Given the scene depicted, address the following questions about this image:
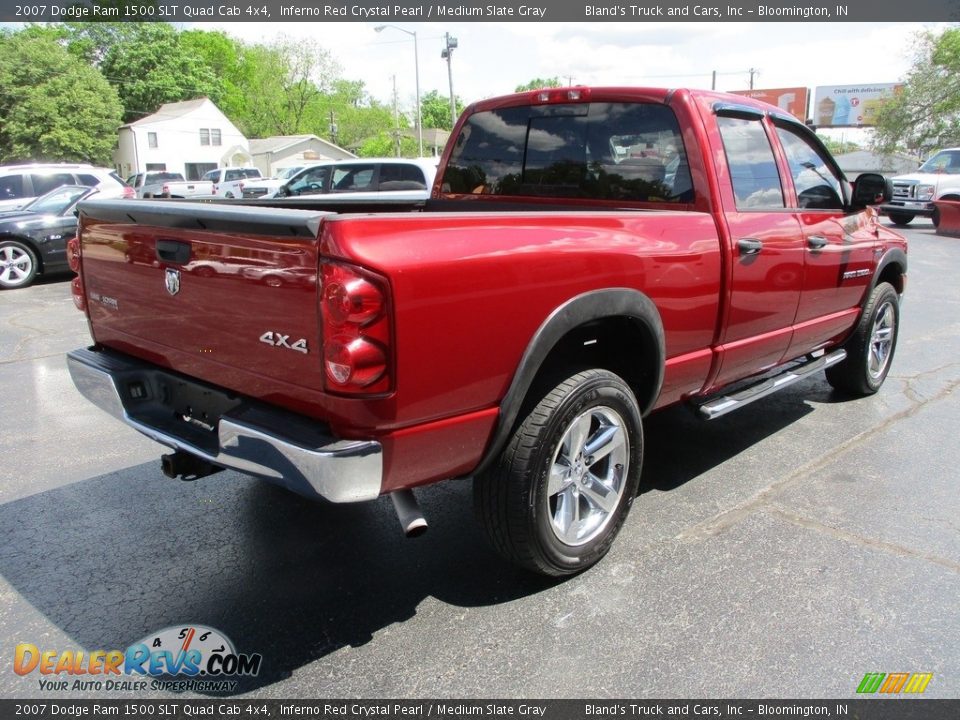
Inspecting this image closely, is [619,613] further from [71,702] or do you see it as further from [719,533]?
[71,702]

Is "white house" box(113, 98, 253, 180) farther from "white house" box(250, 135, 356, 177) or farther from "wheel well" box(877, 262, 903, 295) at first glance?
"wheel well" box(877, 262, 903, 295)

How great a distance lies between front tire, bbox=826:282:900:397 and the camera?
514 cm

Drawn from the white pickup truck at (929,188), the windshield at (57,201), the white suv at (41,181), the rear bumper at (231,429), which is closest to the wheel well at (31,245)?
the windshield at (57,201)

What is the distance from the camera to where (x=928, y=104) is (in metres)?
37.5

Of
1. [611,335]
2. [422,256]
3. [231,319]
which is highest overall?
[422,256]

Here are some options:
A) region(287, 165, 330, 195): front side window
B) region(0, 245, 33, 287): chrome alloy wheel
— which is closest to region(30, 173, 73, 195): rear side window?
region(0, 245, 33, 287): chrome alloy wheel

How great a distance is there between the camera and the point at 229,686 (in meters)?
2.42

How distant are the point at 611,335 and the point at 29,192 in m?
14.1

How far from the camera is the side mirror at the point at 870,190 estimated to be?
4.53m

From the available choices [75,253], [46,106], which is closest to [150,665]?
[75,253]

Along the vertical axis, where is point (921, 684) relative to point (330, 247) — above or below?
below

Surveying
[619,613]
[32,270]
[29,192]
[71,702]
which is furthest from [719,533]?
[29,192]

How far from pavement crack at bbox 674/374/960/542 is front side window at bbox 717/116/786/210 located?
4.83ft

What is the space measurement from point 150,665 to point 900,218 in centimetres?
2285
